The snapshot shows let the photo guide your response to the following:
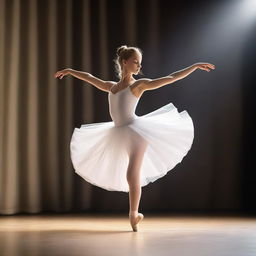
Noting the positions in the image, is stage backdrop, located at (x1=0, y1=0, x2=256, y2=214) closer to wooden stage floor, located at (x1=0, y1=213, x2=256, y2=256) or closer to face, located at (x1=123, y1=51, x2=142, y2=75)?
wooden stage floor, located at (x1=0, y1=213, x2=256, y2=256)

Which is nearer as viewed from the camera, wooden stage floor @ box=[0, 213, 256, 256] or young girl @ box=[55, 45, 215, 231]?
wooden stage floor @ box=[0, 213, 256, 256]

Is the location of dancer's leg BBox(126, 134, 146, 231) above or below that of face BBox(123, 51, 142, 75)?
below

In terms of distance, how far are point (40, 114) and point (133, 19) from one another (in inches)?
40.8

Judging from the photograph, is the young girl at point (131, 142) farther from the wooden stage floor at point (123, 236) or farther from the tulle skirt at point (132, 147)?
the wooden stage floor at point (123, 236)

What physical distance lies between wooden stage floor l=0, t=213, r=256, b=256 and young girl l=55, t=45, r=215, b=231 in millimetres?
276

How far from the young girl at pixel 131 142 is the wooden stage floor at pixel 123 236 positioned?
10.9 inches

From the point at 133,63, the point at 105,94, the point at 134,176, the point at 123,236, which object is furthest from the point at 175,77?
the point at 105,94

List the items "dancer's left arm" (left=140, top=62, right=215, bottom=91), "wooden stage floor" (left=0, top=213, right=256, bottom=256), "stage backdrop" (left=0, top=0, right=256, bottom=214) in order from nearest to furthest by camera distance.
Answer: "wooden stage floor" (left=0, top=213, right=256, bottom=256), "dancer's left arm" (left=140, top=62, right=215, bottom=91), "stage backdrop" (left=0, top=0, right=256, bottom=214)

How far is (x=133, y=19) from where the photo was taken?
162 inches

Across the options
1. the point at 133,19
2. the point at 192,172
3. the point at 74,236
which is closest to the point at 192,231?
the point at 74,236

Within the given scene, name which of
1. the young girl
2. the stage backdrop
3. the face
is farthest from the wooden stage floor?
the face

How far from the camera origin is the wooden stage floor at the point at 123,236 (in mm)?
2135

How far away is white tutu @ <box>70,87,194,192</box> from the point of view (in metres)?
2.85

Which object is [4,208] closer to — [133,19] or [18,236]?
[18,236]
